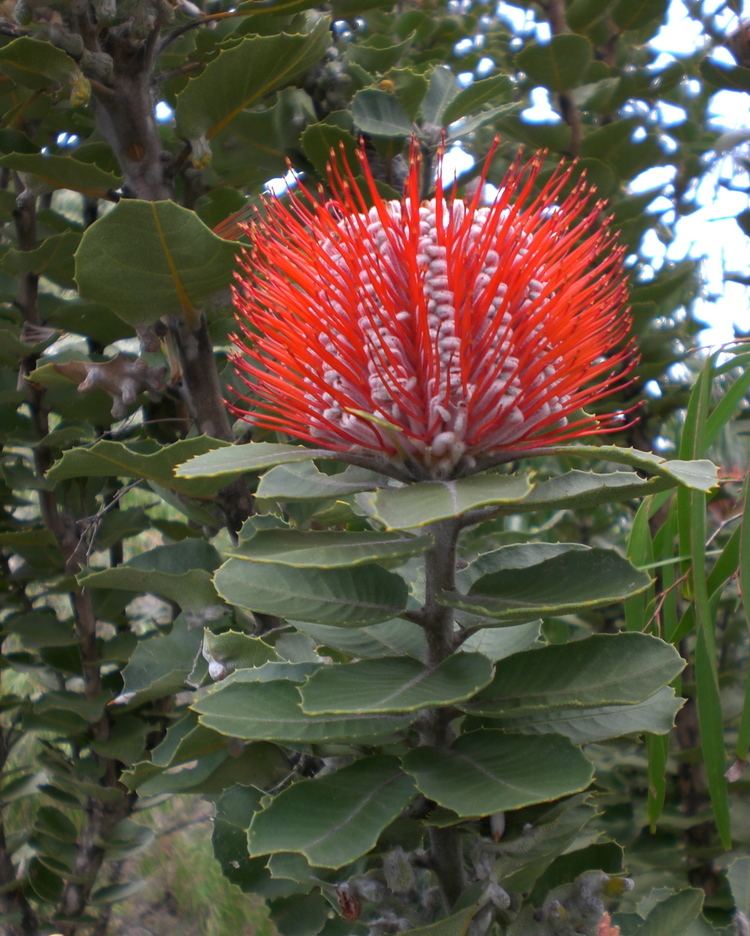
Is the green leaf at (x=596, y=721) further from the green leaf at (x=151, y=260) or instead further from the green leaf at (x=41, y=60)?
the green leaf at (x=41, y=60)

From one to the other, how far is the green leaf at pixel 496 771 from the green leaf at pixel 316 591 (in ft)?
0.33

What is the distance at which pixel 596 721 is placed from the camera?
0.71 meters

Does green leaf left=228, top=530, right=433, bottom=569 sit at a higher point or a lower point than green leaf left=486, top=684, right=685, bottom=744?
higher

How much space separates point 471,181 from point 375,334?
86 cm

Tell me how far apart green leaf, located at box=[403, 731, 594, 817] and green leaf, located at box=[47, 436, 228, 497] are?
341 millimetres

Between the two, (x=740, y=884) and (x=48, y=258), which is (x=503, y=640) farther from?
(x=48, y=258)

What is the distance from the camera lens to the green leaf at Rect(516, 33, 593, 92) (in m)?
1.41

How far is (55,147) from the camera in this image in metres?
1.47

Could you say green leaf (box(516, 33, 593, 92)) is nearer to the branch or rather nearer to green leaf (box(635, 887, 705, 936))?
the branch

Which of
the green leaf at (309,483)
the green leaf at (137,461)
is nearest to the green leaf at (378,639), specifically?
the green leaf at (309,483)

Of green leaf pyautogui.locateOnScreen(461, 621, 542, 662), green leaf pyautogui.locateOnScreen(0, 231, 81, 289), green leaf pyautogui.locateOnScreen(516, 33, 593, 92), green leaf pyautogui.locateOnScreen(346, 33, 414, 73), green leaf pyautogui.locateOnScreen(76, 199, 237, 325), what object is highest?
green leaf pyautogui.locateOnScreen(346, 33, 414, 73)

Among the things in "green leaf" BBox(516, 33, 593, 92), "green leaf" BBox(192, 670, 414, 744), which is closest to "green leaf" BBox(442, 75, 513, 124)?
"green leaf" BBox(516, 33, 593, 92)

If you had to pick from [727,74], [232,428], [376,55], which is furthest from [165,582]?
[727,74]

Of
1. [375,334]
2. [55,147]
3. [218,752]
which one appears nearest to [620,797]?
[218,752]
